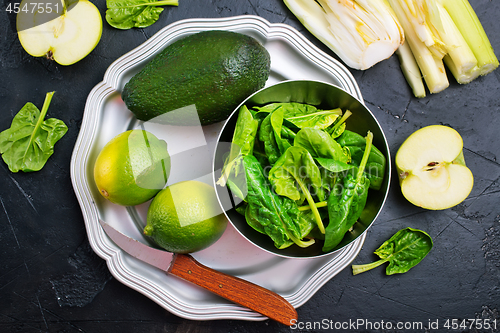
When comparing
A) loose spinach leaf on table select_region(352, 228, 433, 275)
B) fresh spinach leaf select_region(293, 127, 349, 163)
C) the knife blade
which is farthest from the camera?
loose spinach leaf on table select_region(352, 228, 433, 275)

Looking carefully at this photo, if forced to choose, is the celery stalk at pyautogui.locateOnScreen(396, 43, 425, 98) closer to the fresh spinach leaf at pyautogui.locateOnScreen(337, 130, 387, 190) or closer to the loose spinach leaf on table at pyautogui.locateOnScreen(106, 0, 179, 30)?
the fresh spinach leaf at pyautogui.locateOnScreen(337, 130, 387, 190)

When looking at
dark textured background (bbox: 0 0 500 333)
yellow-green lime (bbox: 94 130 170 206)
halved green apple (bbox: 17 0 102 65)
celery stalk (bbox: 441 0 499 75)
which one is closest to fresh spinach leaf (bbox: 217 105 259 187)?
yellow-green lime (bbox: 94 130 170 206)

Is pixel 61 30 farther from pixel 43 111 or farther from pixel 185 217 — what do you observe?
pixel 185 217

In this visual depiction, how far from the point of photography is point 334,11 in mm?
1167

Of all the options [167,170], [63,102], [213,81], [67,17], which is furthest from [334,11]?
[63,102]

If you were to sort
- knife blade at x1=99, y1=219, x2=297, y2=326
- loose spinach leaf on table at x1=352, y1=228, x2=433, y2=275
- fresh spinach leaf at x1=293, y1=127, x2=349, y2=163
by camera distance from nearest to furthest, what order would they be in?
1. fresh spinach leaf at x1=293, y1=127, x2=349, y2=163
2. knife blade at x1=99, y1=219, x2=297, y2=326
3. loose spinach leaf on table at x1=352, y1=228, x2=433, y2=275

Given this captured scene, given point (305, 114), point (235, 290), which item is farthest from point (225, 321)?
point (305, 114)

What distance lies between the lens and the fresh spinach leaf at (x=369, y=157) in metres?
0.95

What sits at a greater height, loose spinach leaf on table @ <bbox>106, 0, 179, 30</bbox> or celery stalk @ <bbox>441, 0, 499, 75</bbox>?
loose spinach leaf on table @ <bbox>106, 0, 179, 30</bbox>

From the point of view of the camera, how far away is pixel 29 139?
1127mm

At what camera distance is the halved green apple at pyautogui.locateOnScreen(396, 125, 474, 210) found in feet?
3.63

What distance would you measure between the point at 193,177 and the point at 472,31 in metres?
1.19

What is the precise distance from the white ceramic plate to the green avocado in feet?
0.40

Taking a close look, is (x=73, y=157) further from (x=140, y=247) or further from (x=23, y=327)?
(x=23, y=327)
